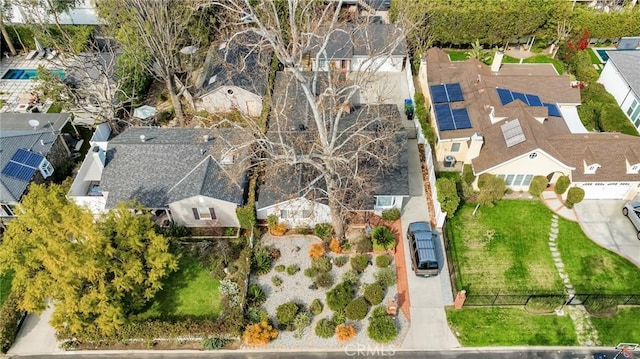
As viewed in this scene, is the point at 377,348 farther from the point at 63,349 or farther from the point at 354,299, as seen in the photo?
the point at 63,349

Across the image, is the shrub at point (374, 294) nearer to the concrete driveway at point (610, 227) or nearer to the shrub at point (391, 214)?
the shrub at point (391, 214)

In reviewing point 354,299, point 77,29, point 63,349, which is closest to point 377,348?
point 354,299

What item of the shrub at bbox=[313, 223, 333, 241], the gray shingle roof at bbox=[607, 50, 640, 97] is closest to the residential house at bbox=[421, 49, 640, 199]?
the gray shingle roof at bbox=[607, 50, 640, 97]

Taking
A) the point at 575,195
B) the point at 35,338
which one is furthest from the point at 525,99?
the point at 35,338

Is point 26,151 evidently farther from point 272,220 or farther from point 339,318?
point 339,318

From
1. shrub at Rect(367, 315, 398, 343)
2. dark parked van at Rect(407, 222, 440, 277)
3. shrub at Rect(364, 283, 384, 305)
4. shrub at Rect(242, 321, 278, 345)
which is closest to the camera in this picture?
shrub at Rect(242, 321, 278, 345)

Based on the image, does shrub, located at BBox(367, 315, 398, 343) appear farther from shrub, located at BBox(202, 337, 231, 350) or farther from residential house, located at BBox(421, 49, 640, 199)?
residential house, located at BBox(421, 49, 640, 199)
